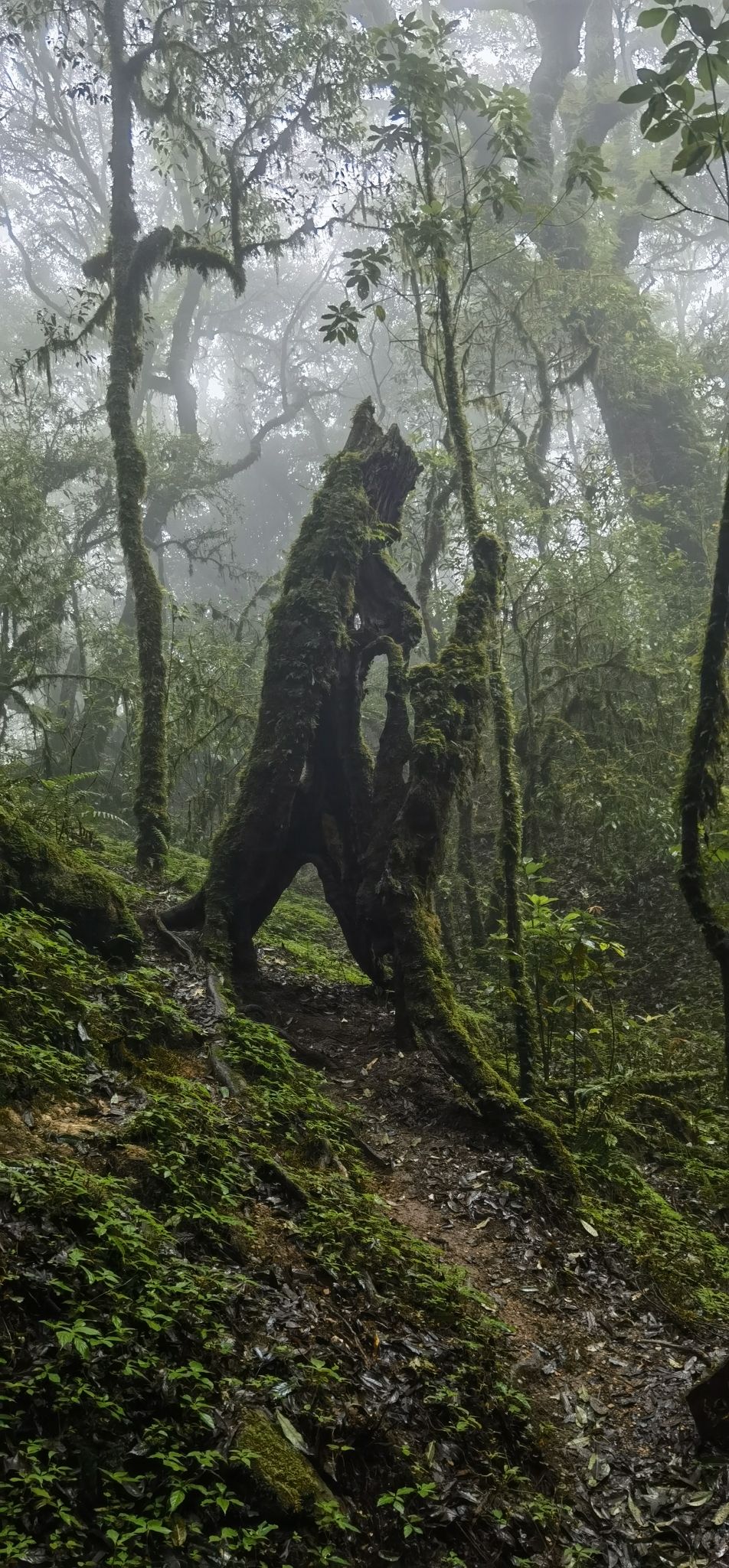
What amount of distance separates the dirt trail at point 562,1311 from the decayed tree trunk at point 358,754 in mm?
618

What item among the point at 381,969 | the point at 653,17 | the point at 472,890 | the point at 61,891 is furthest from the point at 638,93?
the point at 472,890

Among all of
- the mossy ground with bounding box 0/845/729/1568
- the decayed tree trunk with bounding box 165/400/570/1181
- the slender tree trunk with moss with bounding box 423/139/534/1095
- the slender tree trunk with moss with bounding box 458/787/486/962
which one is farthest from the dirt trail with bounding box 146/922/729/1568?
the slender tree trunk with moss with bounding box 458/787/486/962

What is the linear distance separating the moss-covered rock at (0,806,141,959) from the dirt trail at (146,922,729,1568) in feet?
2.16

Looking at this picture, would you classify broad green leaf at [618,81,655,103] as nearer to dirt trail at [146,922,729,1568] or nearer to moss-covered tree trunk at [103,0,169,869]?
dirt trail at [146,922,729,1568]

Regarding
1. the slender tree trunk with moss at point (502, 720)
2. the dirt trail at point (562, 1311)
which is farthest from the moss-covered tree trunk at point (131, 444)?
the slender tree trunk with moss at point (502, 720)

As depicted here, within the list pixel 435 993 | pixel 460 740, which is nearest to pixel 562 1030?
pixel 435 993

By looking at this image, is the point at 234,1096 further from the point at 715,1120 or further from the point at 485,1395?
the point at 715,1120

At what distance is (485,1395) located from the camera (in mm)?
3963

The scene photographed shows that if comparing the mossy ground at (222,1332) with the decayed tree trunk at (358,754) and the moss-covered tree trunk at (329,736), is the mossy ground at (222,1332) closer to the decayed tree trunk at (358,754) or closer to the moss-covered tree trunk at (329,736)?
the decayed tree trunk at (358,754)

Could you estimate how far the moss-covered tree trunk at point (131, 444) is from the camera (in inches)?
466

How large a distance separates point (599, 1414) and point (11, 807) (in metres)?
5.77

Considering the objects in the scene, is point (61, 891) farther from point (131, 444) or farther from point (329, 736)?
point (131, 444)

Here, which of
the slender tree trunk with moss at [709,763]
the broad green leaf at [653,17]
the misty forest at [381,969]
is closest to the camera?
the misty forest at [381,969]

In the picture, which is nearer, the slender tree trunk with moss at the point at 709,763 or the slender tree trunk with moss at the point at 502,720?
the slender tree trunk with moss at the point at 709,763
